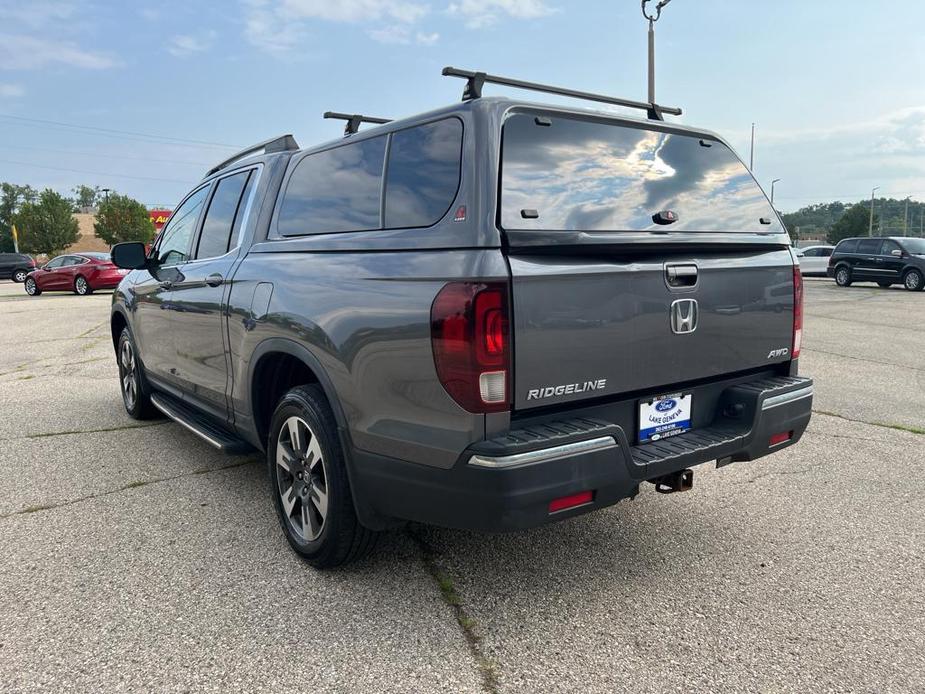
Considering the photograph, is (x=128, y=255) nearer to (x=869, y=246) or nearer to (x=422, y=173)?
(x=422, y=173)

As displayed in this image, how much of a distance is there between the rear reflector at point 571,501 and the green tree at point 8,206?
9220cm

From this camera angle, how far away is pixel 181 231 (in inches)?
196

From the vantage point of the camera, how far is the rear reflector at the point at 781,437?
3.23 meters

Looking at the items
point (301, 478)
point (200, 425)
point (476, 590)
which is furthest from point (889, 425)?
point (200, 425)

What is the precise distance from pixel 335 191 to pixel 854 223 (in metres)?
91.5

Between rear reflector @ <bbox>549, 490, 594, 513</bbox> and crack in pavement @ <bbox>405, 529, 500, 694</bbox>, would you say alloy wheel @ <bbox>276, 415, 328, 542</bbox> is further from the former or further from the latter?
rear reflector @ <bbox>549, 490, 594, 513</bbox>

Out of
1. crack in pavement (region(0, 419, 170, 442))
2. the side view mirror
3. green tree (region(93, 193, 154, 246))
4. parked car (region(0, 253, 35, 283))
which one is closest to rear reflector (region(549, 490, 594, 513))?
the side view mirror

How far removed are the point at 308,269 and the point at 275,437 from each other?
841mm

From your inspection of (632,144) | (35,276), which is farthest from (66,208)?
(632,144)

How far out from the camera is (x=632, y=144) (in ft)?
10.1

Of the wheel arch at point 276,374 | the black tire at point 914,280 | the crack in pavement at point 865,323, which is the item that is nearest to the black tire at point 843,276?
the black tire at point 914,280

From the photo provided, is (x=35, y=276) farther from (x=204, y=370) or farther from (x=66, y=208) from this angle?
(x=66, y=208)

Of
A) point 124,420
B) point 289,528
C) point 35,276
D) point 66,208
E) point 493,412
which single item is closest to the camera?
point 493,412

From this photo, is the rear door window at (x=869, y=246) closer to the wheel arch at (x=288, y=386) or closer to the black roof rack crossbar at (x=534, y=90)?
the black roof rack crossbar at (x=534, y=90)
